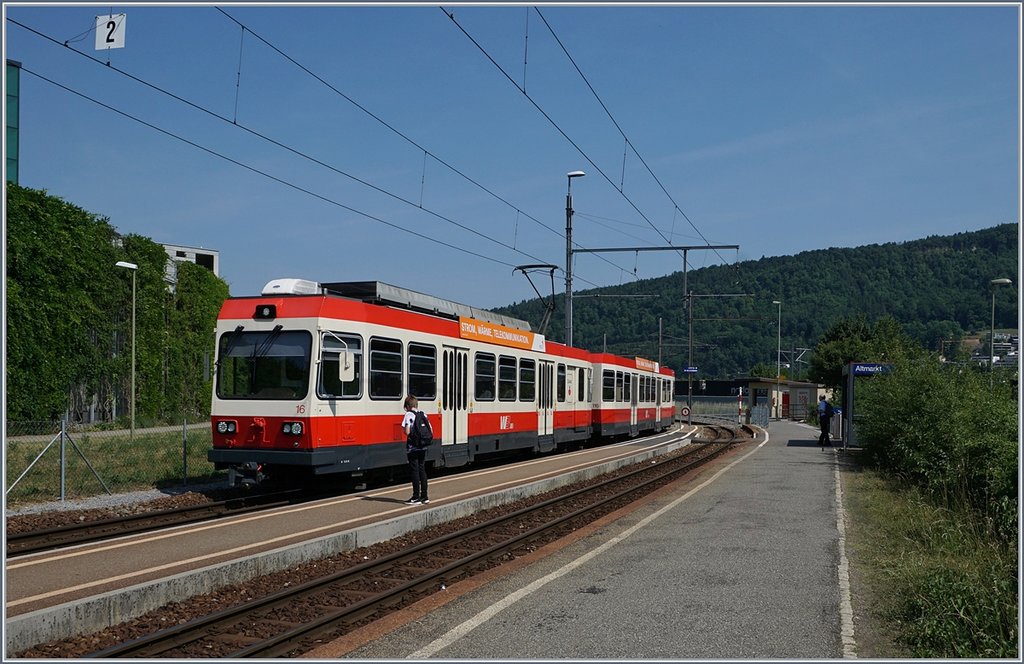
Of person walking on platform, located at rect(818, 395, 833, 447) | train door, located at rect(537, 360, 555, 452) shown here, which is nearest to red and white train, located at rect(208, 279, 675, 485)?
train door, located at rect(537, 360, 555, 452)

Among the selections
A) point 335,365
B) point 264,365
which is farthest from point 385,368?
point 264,365

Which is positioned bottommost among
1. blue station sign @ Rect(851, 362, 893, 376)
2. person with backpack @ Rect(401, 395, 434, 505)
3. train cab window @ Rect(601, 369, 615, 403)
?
person with backpack @ Rect(401, 395, 434, 505)

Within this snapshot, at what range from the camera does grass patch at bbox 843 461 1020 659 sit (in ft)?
22.5

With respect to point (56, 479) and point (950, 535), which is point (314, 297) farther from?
point (950, 535)

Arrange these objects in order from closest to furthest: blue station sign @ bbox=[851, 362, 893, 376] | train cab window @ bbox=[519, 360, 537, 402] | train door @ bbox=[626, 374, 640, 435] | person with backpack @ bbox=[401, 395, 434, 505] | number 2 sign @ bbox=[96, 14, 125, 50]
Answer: number 2 sign @ bbox=[96, 14, 125, 50]
person with backpack @ bbox=[401, 395, 434, 505]
train cab window @ bbox=[519, 360, 537, 402]
blue station sign @ bbox=[851, 362, 893, 376]
train door @ bbox=[626, 374, 640, 435]

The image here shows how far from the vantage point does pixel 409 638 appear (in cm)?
727

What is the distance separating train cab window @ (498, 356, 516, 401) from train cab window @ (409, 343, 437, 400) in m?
3.93

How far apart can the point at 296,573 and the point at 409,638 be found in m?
3.33

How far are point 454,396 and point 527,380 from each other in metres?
5.09

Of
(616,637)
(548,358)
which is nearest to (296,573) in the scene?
(616,637)

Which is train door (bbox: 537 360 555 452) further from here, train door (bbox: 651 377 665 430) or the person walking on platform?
train door (bbox: 651 377 665 430)

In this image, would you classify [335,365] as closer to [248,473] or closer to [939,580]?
[248,473]

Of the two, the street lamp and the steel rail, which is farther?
the street lamp

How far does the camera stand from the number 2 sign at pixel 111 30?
1209cm
